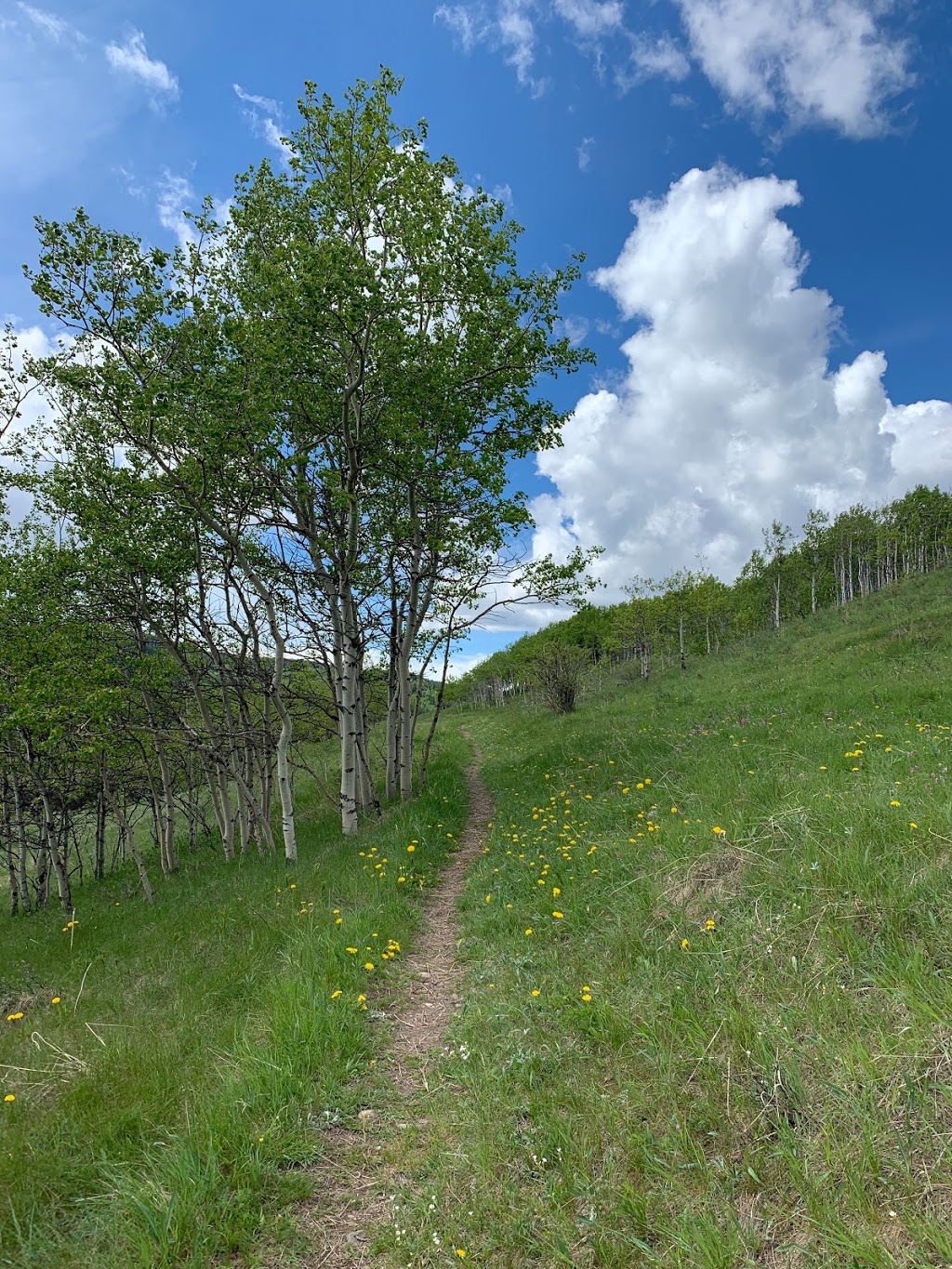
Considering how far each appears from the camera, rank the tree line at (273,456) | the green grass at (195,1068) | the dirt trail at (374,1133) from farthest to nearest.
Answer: the tree line at (273,456)
the green grass at (195,1068)
the dirt trail at (374,1133)

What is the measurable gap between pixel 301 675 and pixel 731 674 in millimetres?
23118

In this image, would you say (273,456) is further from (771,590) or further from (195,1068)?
(771,590)

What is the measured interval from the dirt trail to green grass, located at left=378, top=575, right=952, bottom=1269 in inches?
6.2

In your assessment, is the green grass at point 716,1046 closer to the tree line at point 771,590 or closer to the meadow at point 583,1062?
the meadow at point 583,1062

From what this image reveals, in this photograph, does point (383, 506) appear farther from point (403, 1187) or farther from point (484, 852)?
point (403, 1187)

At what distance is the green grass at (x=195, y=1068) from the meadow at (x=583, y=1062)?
24mm

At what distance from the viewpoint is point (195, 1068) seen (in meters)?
4.31

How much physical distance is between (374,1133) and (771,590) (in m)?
72.1

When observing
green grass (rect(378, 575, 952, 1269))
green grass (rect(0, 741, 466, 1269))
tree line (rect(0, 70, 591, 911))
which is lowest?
green grass (rect(0, 741, 466, 1269))

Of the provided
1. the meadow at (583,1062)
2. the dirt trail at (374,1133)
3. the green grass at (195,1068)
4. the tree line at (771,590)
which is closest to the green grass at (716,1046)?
the meadow at (583,1062)

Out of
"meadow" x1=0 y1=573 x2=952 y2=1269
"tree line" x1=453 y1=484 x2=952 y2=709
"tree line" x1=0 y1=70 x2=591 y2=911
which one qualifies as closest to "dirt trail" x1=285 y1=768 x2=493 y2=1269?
"meadow" x1=0 y1=573 x2=952 y2=1269

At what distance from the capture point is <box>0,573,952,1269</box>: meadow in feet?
8.20

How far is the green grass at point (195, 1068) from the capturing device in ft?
9.66

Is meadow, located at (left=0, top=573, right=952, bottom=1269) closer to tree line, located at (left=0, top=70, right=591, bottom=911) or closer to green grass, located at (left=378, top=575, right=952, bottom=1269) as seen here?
green grass, located at (left=378, top=575, right=952, bottom=1269)
